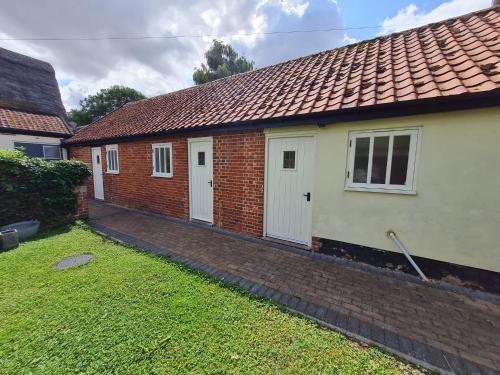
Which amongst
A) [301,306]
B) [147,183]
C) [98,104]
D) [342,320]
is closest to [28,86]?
[147,183]

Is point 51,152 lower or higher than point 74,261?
higher

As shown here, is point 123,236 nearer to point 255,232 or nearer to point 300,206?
point 255,232

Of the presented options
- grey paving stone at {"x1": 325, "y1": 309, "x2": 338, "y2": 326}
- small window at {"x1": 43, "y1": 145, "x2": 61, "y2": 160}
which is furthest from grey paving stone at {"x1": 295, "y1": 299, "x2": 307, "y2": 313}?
small window at {"x1": 43, "y1": 145, "x2": 61, "y2": 160}

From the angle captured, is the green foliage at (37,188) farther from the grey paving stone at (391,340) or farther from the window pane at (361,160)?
the grey paving stone at (391,340)

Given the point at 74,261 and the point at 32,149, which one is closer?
the point at 74,261

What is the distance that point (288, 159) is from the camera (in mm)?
5051

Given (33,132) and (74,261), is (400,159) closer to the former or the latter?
(74,261)

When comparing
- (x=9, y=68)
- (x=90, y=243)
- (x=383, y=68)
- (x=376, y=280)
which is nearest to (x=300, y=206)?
(x=376, y=280)

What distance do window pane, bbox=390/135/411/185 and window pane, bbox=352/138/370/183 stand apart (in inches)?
16.6

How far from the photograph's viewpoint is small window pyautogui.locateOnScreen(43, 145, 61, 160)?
39.4ft

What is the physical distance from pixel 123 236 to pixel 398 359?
5916mm

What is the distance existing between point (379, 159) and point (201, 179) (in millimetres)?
4612

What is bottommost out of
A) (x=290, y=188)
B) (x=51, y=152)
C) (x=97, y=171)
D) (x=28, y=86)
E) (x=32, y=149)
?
(x=290, y=188)

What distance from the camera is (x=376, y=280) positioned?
148 inches
